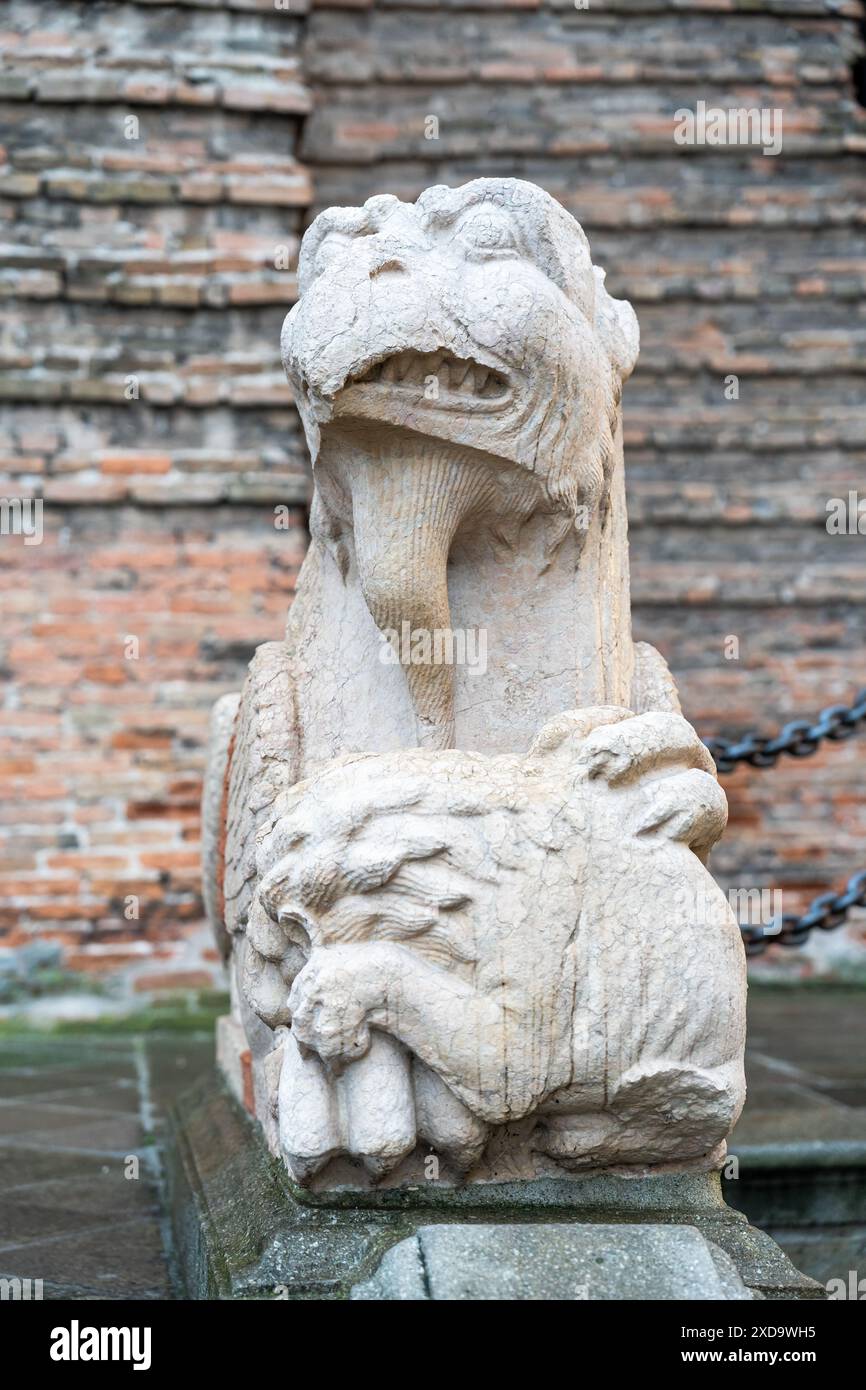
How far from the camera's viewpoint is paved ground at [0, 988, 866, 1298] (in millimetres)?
3049

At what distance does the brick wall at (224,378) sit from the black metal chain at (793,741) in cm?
106

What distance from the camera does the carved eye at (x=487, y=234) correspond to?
255 cm

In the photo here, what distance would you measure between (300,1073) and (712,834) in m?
0.75

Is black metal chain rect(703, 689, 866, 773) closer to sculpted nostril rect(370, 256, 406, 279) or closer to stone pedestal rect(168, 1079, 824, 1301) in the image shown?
stone pedestal rect(168, 1079, 824, 1301)

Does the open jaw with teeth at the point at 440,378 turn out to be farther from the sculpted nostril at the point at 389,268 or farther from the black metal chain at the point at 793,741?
the black metal chain at the point at 793,741

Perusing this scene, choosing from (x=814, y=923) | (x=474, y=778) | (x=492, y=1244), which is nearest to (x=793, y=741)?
(x=814, y=923)

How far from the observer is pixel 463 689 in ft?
9.11

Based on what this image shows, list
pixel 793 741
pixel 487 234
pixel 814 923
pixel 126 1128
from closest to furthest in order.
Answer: pixel 487 234, pixel 126 1128, pixel 814 923, pixel 793 741

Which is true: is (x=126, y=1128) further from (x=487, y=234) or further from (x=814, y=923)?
(x=487, y=234)

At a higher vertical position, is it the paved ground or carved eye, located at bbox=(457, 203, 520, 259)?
carved eye, located at bbox=(457, 203, 520, 259)

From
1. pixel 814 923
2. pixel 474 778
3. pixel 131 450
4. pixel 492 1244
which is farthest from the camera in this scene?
pixel 131 450

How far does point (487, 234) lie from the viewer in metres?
2.56

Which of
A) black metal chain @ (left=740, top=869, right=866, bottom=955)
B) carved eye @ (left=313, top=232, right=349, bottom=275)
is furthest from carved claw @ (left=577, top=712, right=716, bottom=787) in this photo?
black metal chain @ (left=740, top=869, right=866, bottom=955)

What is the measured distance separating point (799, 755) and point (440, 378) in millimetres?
3017
